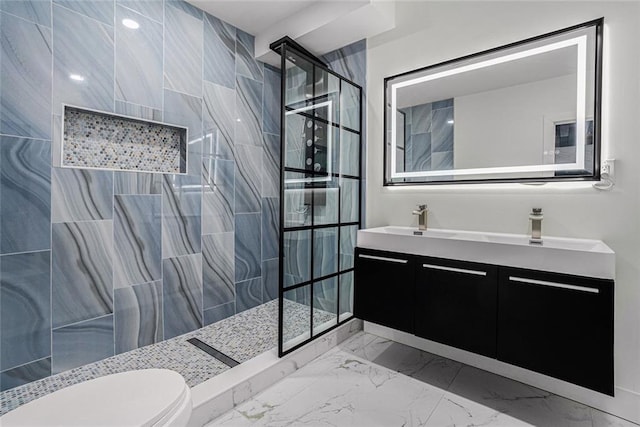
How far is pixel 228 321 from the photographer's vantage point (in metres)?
→ 2.73

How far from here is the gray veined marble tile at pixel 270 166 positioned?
313cm

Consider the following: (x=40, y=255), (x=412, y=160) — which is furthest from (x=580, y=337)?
(x=40, y=255)

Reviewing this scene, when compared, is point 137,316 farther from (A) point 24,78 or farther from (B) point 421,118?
(B) point 421,118

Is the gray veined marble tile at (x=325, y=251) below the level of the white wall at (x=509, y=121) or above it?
below

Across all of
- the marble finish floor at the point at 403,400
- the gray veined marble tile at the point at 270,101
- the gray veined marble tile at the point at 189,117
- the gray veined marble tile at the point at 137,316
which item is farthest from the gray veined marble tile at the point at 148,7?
the marble finish floor at the point at 403,400

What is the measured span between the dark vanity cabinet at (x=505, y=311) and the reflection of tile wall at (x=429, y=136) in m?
0.76

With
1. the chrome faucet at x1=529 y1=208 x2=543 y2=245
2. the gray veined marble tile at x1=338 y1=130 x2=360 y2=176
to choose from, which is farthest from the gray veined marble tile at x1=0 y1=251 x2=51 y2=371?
the chrome faucet at x1=529 y1=208 x2=543 y2=245

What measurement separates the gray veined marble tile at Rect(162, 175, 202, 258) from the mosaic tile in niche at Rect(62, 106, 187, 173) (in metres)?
0.13

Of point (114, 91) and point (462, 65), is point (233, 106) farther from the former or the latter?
point (462, 65)

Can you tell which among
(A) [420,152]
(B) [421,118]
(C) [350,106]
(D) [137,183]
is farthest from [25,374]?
(B) [421,118]

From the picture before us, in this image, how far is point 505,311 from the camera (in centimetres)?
157

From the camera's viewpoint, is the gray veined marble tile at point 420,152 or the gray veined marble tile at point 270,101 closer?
the gray veined marble tile at point 420,152

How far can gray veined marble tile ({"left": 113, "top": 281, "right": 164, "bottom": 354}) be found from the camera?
2119 mm

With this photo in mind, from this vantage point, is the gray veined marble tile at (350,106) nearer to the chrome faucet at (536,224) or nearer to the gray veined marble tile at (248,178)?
the gray veined marble tile at (248,178)
